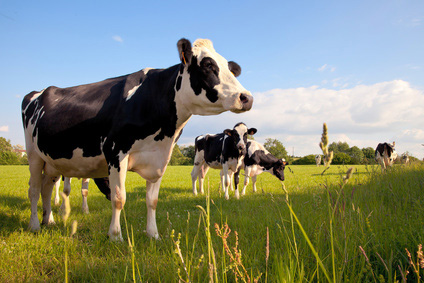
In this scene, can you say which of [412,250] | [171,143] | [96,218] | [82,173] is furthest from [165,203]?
[412,250]

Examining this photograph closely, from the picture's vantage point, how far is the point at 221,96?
3.46m

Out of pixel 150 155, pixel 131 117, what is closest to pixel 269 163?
pixel 150 155

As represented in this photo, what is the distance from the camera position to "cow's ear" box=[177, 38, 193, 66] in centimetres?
368

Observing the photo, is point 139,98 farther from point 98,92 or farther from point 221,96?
point 221,96

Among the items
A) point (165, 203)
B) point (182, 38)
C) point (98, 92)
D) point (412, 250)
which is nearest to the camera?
point (412, 250)

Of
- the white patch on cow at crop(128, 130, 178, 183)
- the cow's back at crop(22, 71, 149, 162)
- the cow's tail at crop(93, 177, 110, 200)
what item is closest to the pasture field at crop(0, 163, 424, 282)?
the cow's tail at crop(93, 177, 110, 200)

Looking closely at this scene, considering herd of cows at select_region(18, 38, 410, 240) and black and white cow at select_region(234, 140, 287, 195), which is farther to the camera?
black and white cow at select_region(234, 140, 287, 195)

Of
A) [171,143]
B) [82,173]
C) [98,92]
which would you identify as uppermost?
[98,92]

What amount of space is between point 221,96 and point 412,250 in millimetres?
2563

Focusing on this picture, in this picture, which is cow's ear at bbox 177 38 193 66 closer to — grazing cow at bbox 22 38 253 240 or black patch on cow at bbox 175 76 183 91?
grazing cow at bbox 22 38 253 240

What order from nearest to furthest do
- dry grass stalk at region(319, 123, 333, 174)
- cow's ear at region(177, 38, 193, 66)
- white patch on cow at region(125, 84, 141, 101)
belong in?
dry grass stalk at region(319, 123, 333, 174) < cow's ear at region(177, 38, 193, 66) < white patch on cow at region(125, 84, 141, 101)

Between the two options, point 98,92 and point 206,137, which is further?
point 206,137

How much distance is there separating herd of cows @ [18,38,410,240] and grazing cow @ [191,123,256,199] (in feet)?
13.2

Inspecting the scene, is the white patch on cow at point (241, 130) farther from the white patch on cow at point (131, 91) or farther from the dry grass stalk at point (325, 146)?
the dry grass stalk at point (325, 146)
